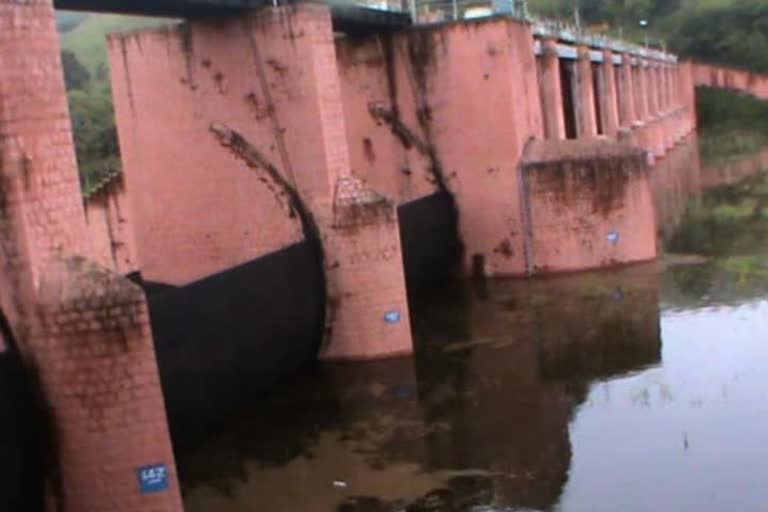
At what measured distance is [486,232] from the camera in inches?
728

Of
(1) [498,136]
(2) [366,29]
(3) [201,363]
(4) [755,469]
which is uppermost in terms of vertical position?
(2) [366,29]

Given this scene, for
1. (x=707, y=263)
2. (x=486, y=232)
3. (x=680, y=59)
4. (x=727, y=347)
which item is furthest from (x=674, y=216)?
(x=680, y=59)

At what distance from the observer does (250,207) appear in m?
14.2

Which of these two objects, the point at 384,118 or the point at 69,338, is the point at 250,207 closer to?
the point at 384,118

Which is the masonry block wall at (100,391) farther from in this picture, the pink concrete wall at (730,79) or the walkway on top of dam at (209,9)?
the pink concrete wall at (730,79)

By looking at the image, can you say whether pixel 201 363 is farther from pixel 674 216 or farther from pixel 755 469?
pixel 674 216

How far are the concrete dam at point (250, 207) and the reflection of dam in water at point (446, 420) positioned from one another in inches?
21.6

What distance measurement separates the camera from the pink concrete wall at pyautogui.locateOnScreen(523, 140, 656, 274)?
58.7 ft

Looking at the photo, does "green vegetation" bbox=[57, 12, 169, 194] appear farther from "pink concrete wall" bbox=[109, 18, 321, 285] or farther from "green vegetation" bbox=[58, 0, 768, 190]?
"pink concrete wall" bbox=[109, 18, 321, 285]

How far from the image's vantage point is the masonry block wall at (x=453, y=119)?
18078mm

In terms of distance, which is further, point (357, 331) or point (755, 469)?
point (357, 331)

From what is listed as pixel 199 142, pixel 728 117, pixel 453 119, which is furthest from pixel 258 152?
pixel 728 117

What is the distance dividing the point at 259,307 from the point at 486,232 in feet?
23.9

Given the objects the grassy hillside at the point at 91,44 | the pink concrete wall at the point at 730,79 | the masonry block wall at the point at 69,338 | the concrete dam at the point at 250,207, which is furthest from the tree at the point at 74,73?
the pink concrete wall at the point at 730,79
